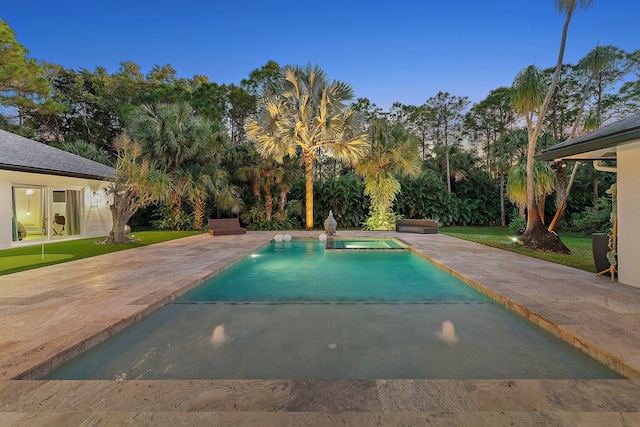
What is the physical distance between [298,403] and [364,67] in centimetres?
2364

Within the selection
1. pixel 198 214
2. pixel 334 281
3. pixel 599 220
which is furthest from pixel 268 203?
pixel 599 220

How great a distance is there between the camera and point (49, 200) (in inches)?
446

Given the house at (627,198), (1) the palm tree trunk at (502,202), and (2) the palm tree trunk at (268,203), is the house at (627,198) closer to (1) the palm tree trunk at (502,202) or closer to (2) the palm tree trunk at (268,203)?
(2) the palm tree trunk at (268,203)

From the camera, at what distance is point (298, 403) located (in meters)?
2.05

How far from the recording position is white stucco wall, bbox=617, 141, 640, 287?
15.6 feet

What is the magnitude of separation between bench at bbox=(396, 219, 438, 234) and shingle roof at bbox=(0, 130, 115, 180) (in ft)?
40.7

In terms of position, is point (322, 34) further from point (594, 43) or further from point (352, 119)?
point (594, 43)

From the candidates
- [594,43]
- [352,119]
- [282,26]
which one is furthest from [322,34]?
[594,43]

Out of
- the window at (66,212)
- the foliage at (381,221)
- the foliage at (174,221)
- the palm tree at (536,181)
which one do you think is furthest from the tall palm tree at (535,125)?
the window at (66,212)

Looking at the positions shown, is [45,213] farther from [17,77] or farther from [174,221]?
[17,77]

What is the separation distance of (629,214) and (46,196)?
15991mm

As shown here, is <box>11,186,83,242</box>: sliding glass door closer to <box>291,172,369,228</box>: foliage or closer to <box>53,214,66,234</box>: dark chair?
<box>53,214,66,234</box>: dark chair

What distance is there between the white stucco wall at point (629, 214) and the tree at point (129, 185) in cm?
1145

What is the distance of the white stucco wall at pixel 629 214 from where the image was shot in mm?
4750
